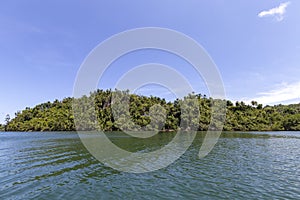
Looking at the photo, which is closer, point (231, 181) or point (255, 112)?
point (231, 181)

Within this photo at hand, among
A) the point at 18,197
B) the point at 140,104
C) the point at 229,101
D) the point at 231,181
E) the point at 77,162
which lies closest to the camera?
the point at 18,197

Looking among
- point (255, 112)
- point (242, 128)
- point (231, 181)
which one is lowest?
point (231, 181)

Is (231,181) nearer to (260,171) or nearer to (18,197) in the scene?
(260,171)

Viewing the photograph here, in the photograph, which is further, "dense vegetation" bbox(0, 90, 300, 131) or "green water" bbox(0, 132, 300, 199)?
"dense vegetation" bbox(0, 90, 300, 131)

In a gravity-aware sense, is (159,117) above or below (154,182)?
above

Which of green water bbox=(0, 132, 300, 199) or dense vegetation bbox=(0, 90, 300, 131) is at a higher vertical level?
dense vegetation bbox=(0, 90, 300, 131)

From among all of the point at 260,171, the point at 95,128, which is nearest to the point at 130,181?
the point at 260,171

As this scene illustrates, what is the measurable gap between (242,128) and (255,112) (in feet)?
59.9

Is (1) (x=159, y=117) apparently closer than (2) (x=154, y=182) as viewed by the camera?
No

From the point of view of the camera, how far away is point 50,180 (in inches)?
675

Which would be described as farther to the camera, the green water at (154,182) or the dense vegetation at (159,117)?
the dense vegetation at (159,117)

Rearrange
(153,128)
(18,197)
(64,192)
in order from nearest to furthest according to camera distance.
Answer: (18,197) → (64,192) → (153,128)

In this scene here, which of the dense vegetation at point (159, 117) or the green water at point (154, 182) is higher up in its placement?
the dense vegetation at point (159, 117)

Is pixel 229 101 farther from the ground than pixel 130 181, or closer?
farther from the ground
